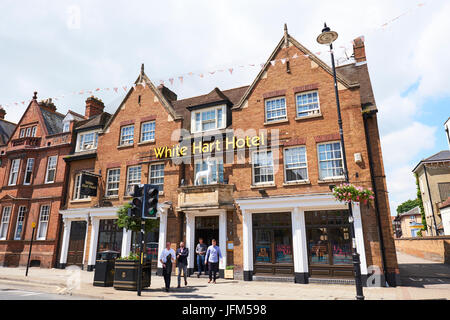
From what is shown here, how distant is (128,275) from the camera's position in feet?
35.7

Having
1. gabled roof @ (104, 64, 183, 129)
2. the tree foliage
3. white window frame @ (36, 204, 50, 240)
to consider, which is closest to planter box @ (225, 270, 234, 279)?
gabled roof @ (104, 64, 183, 129)

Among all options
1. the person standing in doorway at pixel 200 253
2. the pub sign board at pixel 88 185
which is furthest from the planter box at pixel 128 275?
the pub sign board at pixel 88 185

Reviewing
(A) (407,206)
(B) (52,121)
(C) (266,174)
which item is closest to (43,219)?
(B) (52,121)

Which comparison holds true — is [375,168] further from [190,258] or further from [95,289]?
[95,289]

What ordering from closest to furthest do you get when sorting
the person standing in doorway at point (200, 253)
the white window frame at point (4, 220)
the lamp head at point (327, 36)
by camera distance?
1. the lamp head at point (327, 36)
2. the person standing in doorway at point (200, 253)
3. the white window frame at point (4, 220)

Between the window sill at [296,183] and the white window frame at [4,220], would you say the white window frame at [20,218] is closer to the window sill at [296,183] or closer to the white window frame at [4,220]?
the white window frame at [4,220]

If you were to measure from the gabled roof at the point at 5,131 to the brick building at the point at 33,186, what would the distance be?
2536mm

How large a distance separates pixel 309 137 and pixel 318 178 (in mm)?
2249

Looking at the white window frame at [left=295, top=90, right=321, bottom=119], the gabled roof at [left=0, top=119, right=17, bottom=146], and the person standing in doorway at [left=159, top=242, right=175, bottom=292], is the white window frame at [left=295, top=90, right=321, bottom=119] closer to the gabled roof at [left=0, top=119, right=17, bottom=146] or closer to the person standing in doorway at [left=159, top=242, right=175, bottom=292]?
the person standing in doorway at [left=159, top=242, right=175, bottom=292]

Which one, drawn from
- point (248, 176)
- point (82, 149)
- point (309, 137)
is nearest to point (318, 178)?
point (309, 137)

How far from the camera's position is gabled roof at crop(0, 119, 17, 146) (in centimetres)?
2757

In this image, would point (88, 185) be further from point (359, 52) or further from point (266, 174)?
point (359, 52)

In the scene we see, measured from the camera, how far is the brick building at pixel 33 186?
21.0 m

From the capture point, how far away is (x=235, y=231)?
50.3ft
